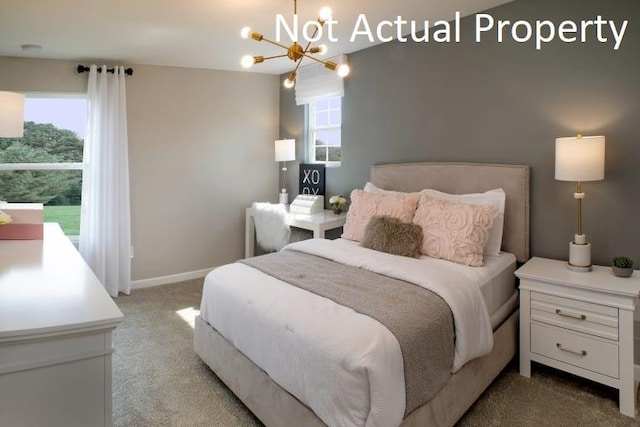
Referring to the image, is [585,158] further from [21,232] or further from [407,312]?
[21,232]

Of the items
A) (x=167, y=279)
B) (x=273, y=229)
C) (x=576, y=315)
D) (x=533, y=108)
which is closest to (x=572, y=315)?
(x=576, y=315)

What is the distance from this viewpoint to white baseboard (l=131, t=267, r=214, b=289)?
4.27 meters

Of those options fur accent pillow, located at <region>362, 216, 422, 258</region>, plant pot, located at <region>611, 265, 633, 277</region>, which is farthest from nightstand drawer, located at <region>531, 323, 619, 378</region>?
fur accent pillow, located at <region>362, 216, 422, 258</region>

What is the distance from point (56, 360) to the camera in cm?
110

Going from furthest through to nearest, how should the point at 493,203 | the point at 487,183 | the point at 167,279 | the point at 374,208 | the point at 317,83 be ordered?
the point at 167,279 → the point at 317,83 → the point at 374,208 → the point at 487,183 → the point at 493,203

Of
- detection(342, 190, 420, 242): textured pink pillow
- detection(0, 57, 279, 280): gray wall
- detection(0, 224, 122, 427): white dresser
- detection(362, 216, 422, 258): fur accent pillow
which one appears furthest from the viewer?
detection(0, 57, 279, 280): gray wall

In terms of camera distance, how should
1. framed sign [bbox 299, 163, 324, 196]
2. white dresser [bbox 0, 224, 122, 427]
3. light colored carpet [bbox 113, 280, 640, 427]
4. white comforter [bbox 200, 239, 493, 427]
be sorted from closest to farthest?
white dresser [bbox 0, 224, 122, 427] < white comforter [bbox 200, 239, 493, 427] < light colored carpet [bbox 113, 280, 640, 427] < framed sign [bbox 299, 163, 324, 196]

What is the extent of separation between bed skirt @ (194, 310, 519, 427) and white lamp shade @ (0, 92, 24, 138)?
1.51 meters

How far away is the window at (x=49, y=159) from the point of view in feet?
12.8

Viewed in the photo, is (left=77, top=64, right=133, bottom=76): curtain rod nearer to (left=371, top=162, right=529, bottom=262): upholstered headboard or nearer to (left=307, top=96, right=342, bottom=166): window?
(left=307, top=96, right=342, bottom=166): window

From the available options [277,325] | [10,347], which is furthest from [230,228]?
[10,347]

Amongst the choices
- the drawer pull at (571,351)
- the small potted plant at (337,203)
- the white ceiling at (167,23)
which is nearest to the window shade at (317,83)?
the white ceiling at (167,23)

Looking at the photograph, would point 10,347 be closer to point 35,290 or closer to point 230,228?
point 35,290

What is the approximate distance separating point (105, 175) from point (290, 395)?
313 cm
